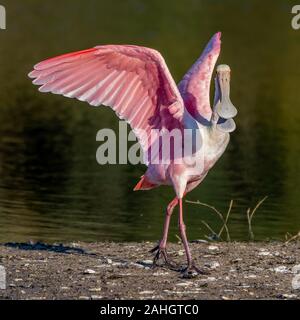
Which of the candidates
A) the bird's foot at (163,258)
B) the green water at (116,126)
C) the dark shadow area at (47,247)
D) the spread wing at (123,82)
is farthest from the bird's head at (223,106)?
the green water at (116,126)

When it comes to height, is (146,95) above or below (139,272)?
above

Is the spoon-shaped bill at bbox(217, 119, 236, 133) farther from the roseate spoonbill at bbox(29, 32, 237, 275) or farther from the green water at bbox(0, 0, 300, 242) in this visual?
the green water at bbox(0, 0, 300, 242)

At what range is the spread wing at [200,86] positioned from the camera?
9.99 metres

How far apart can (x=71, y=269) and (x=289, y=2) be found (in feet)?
78.6

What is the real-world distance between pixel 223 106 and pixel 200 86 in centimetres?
42

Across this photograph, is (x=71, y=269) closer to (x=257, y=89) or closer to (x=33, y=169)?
(x=33, y=169)

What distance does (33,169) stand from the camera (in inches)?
622

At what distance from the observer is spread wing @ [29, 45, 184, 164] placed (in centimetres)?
915

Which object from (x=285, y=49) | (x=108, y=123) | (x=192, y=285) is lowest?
(x=192, y=285)

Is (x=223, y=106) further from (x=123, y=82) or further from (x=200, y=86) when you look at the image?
(x=123, y=82)

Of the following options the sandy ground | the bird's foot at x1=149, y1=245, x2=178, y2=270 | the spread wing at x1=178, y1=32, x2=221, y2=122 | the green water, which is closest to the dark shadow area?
the sandy ground

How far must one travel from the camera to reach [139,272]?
9.19 metres

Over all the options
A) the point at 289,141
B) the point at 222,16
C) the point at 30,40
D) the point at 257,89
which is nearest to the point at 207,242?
the point at 289,141

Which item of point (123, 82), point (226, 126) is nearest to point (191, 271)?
point (226, 126)
